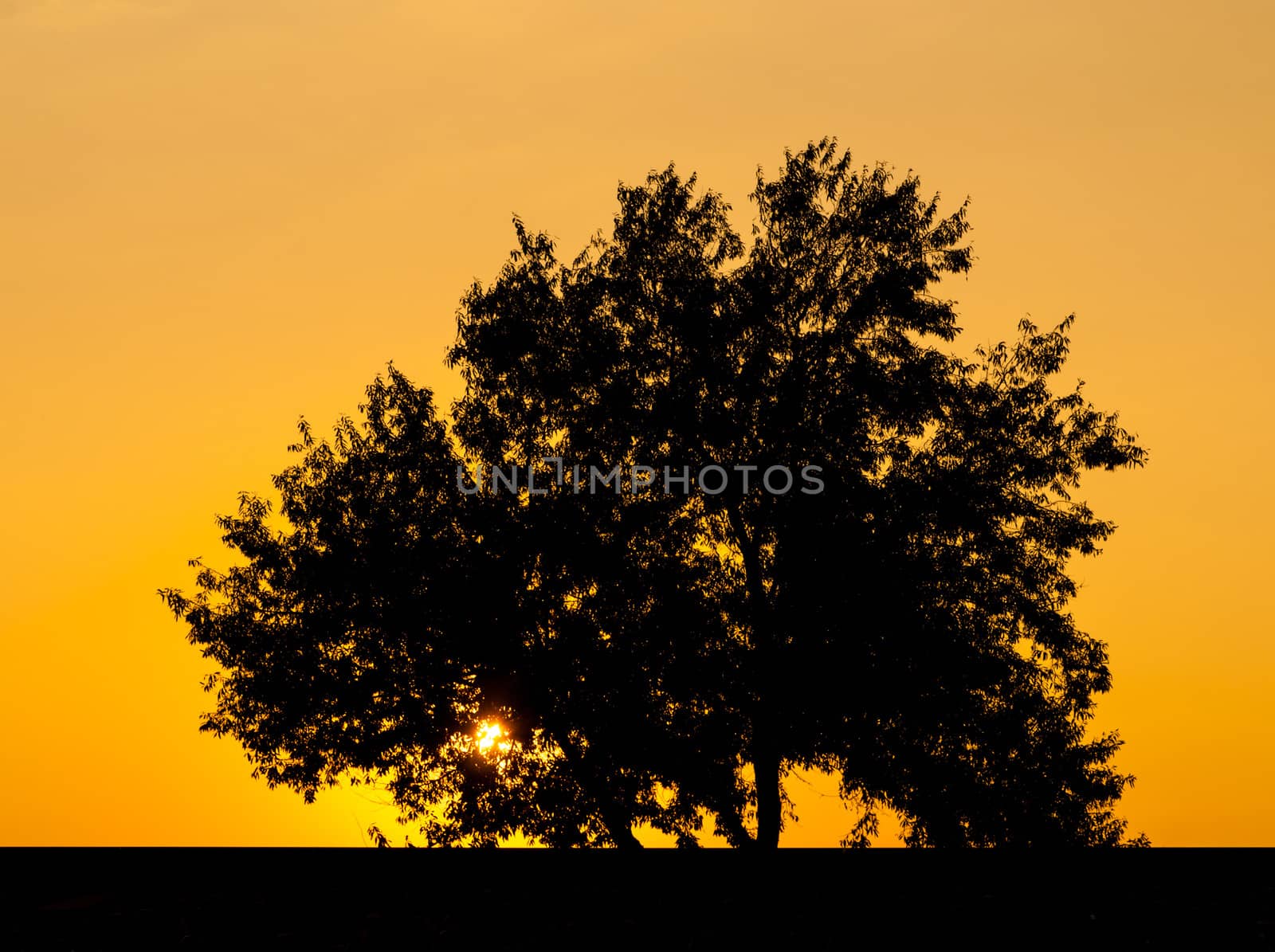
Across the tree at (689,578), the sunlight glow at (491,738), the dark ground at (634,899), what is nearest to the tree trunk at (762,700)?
the tree at (689,578)

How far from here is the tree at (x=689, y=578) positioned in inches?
853

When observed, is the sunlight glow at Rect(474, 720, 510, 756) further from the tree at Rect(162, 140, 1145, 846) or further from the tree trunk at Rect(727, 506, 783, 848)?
the tree trunk at Rect(727, 506, 783, 848)

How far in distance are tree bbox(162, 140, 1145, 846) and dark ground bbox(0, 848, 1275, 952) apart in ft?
40.6

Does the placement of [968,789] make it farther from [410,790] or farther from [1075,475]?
[410,790]

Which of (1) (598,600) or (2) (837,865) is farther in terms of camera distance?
(1) (598,600)

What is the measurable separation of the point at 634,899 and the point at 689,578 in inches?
548

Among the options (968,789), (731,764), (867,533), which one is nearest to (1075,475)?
(867,533)

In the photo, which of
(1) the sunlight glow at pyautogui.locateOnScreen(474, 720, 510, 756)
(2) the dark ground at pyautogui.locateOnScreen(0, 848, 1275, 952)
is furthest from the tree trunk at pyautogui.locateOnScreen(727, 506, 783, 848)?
(2) the dark ground at pyautogui.locateOnScreen(0, 848, 1275, 952)

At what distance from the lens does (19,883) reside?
874 cm

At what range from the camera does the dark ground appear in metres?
7.73

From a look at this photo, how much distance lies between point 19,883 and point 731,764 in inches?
582

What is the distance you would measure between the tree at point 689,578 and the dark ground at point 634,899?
40.6ft

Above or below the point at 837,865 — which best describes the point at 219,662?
above

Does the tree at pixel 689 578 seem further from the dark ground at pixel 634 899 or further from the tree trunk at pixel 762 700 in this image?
the dark ground at pixel 634 899
